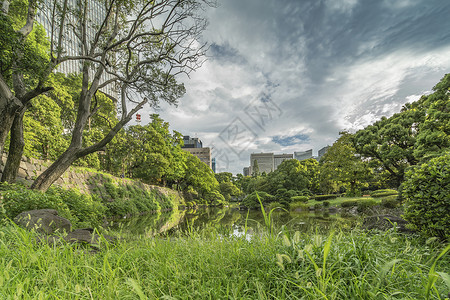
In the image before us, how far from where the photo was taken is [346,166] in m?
16.4

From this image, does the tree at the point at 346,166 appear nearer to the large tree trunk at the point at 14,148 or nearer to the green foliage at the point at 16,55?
the green foliage at the point at 16,55

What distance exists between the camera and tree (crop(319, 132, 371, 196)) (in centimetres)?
1605

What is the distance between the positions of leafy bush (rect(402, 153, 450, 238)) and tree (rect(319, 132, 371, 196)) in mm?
14661

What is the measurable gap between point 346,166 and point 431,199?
15357 millimetres

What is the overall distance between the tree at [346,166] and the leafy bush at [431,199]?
14.7m

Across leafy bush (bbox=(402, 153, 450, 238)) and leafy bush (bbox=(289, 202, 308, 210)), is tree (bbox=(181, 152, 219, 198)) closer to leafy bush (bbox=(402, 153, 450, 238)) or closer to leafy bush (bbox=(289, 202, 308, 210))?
leafy bush (bbox=(289, 202, 308, 210))

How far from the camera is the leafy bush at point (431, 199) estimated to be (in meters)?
2.56

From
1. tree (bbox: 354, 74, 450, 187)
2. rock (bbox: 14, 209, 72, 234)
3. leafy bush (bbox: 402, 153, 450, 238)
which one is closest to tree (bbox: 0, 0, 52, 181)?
rock (bbox: 14, 209, 72, 234)

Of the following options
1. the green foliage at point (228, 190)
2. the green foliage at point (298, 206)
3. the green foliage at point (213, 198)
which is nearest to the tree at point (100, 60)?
the green foliage at point (298, 206)

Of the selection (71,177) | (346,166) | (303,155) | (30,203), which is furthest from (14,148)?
(303,155)

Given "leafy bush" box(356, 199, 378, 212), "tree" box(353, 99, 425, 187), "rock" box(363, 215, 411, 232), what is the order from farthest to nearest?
1. "leafy bush" box(356, 199, 378, 212)
2. "tree" box(353, 99, 425, 187)
3. "rock" box(363, 215, 411, 232)

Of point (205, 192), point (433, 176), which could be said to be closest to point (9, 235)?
point (433, 176)

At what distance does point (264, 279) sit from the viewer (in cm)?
145

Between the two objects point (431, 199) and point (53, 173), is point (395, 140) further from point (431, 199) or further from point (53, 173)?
point (53, 173)
